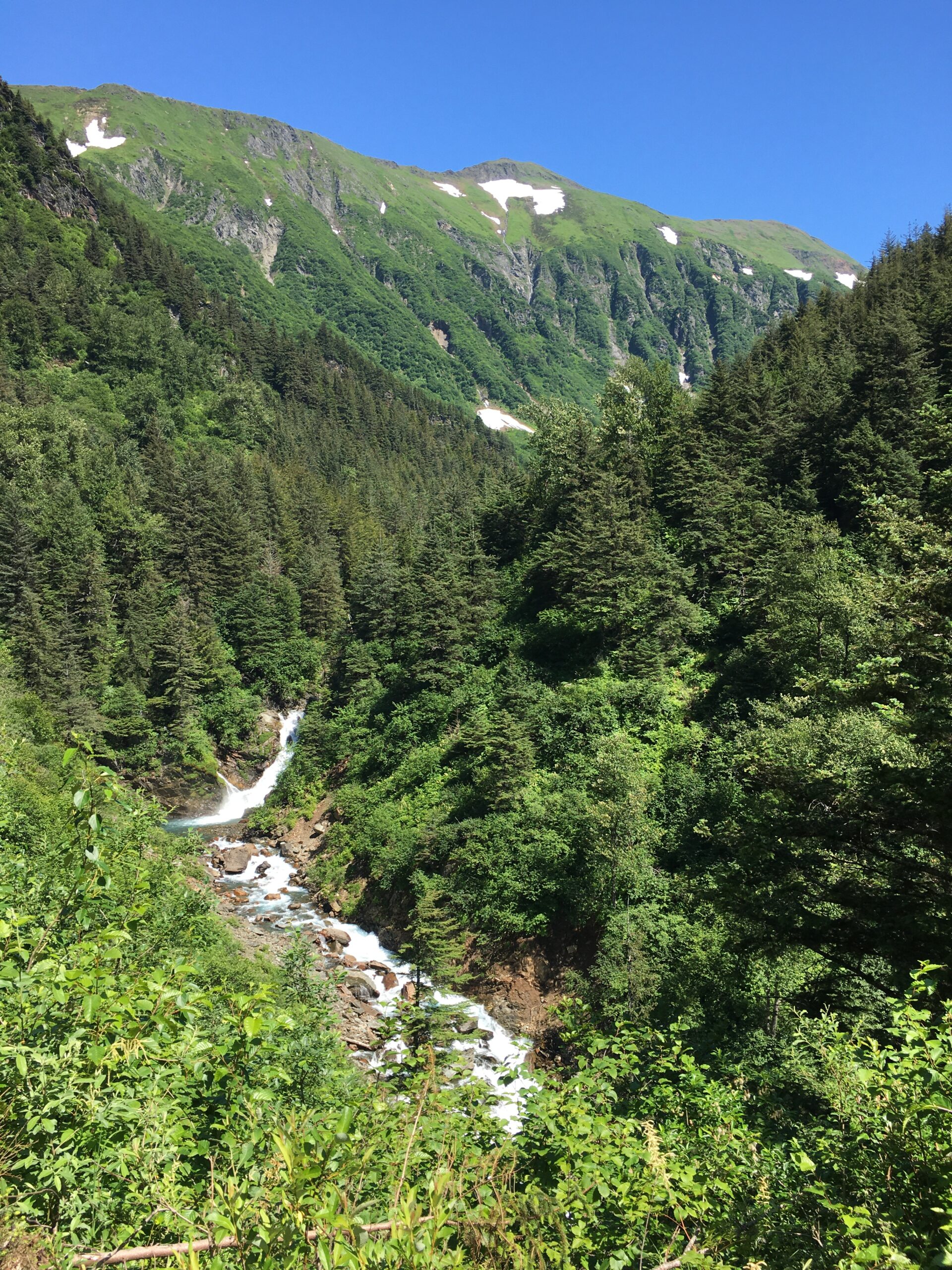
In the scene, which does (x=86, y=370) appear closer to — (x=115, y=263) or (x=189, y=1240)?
(x=115, y=263)

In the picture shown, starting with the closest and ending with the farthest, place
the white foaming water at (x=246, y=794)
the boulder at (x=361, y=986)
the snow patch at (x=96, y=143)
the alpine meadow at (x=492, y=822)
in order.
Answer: the alpine meadow at (x=492, y=822) → the boulder at (x=361, y=986) → the white foaming water at (x=246, y=794) → the snow patch at (x=96, y=143)

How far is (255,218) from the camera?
199000 millimetres

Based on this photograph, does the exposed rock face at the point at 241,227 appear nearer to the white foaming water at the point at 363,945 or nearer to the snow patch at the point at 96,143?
the snow patch at the point at 96,143

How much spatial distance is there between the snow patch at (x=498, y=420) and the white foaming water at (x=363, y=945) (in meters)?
164

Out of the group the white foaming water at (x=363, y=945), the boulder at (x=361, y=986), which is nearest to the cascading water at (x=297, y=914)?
the white foaming water at (x=363, y=945)

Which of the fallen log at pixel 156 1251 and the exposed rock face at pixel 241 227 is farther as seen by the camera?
the exposed rock face at pixel 241 227

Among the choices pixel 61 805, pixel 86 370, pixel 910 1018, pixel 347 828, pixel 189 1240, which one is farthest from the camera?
pixel 86 370

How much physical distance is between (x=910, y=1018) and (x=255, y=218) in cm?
24365

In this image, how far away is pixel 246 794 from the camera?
46750 millimetres

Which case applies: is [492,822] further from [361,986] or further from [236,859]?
[236,859]

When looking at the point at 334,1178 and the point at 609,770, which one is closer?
the point at 334,1178

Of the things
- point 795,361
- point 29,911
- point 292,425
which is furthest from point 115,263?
point 29,911

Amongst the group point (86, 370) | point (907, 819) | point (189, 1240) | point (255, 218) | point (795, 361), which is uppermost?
point (255, 218)

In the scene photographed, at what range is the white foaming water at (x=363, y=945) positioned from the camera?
2128cm
